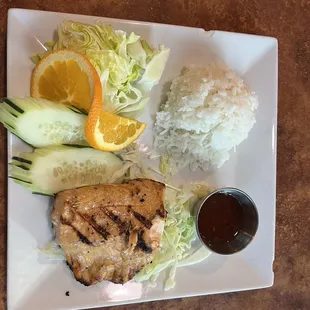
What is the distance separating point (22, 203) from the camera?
2277 millimetres

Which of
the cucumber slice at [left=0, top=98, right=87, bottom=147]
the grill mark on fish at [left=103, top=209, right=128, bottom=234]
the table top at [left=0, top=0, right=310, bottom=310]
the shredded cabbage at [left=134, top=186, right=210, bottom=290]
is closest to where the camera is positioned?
the cucumber slice at [left=0, top=98, right=87, bottom=147]

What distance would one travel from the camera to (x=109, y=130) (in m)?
2.26

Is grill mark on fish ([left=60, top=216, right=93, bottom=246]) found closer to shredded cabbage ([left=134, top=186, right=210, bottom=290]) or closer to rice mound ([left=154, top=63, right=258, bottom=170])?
shredded cabbage ([left=134, top=186, right=210, bottom=290])

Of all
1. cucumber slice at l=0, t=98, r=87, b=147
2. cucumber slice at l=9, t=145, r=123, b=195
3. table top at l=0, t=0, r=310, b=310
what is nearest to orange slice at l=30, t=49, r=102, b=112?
cucumber slice at l=0, t=98, r=87, b=147

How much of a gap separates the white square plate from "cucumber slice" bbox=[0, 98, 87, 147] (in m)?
0.12

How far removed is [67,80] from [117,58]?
0.92ft

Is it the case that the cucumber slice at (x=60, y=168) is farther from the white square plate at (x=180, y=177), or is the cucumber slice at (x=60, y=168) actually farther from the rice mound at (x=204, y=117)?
the rice mound at (x=204, y=117)

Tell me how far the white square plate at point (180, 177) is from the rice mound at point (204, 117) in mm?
77

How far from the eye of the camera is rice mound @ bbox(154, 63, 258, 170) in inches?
98.2

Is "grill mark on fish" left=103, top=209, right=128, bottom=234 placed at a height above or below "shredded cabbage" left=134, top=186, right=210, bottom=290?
above

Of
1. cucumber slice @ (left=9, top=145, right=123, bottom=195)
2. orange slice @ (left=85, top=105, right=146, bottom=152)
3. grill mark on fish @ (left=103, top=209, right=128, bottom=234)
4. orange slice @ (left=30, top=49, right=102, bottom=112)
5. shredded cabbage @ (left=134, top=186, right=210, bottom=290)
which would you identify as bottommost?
shredded cabbage @ (left=134, top=186, right=210, bottom=290)

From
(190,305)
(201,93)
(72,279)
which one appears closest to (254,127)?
(201,93)

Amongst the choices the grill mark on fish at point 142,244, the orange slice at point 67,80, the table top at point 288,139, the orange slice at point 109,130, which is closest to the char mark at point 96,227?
the grill mark on fish at point 142,244

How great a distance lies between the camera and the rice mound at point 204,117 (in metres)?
2.49
